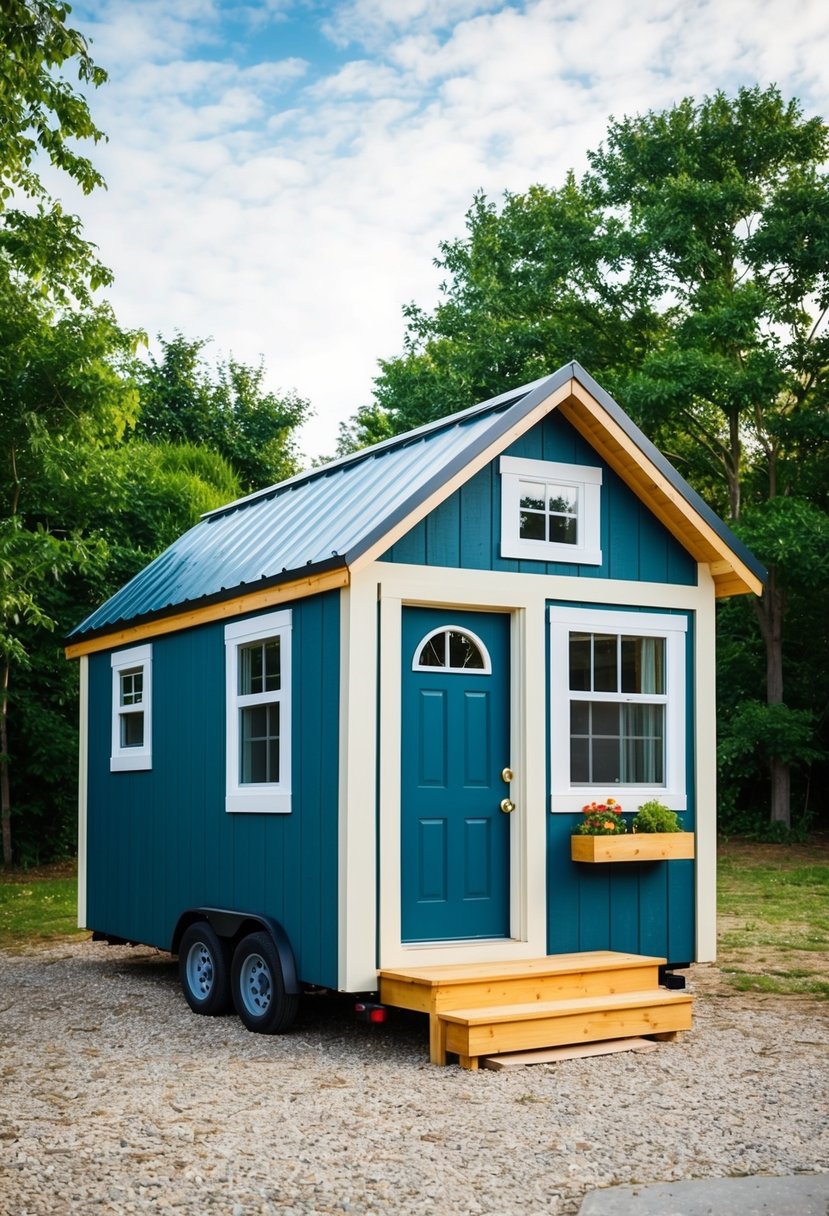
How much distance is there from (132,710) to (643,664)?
4484 mm

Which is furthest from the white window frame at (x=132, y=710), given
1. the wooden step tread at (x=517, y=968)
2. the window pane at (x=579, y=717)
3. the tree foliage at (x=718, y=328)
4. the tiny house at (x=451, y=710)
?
the tree foliage at (x=718, y=328)

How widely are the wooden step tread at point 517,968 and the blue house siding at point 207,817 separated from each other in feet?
1.84

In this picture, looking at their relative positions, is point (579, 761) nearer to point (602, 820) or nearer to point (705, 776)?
point (602, 820)

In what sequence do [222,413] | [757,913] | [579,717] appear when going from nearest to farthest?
1. [579,717]
2. [757,913]
3. [222,413]

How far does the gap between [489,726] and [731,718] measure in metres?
14.3

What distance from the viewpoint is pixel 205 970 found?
9.52 meters

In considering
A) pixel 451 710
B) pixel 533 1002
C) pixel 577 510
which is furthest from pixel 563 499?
pixel 533 1002

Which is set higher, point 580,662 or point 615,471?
point 615,471

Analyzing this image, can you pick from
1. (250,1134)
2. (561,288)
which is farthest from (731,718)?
(250,1134)

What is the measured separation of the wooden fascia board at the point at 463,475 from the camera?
8.14 m

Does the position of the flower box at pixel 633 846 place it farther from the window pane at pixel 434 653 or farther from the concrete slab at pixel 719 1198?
the concrete slab at pixel 719 1198

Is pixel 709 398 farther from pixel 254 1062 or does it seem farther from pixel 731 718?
pixel 254 1062

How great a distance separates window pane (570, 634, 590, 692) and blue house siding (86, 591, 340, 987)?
186 cm

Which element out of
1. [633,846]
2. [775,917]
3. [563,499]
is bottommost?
[775,917]
